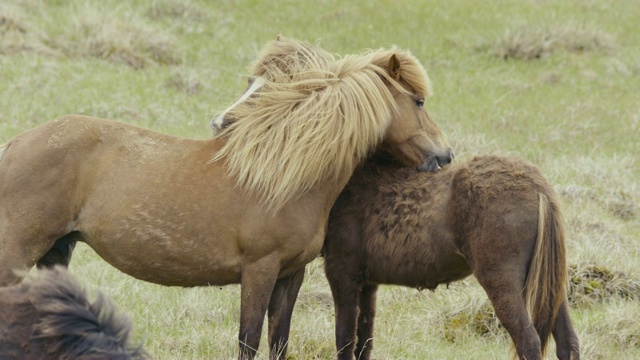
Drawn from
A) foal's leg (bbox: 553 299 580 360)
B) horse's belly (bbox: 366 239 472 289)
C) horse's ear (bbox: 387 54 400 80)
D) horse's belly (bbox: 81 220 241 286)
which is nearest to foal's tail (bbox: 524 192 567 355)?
foal's leg (bbox: 553 299 580 360)

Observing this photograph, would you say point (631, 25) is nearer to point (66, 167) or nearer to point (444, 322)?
point (444, 322)

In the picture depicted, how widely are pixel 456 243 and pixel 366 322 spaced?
3.01 feet

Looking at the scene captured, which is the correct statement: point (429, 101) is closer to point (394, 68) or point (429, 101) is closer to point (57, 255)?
point (394, 68)

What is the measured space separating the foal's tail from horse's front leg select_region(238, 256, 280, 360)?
137cm

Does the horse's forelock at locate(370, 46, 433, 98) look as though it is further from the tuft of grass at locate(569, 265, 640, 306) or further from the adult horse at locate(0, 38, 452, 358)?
the tuft of grass at locate(569, 265, 640, 306)

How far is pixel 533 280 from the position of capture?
5098mm

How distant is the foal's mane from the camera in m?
5.20

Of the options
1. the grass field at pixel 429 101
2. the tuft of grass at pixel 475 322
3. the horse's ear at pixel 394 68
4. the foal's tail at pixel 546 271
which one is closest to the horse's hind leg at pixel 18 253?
the grass field at pixel 429 101

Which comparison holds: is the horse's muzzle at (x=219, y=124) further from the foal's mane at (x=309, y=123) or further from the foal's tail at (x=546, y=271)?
the foal's tail at (x=546, y=271)

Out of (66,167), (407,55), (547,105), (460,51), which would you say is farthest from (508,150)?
(66,167)

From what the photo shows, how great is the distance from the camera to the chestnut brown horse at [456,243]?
201 inches

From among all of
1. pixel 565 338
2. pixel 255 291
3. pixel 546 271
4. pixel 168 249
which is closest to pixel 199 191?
pixel 168 249

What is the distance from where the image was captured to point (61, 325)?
284 cm

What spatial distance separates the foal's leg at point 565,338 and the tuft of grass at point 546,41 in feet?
33.8
